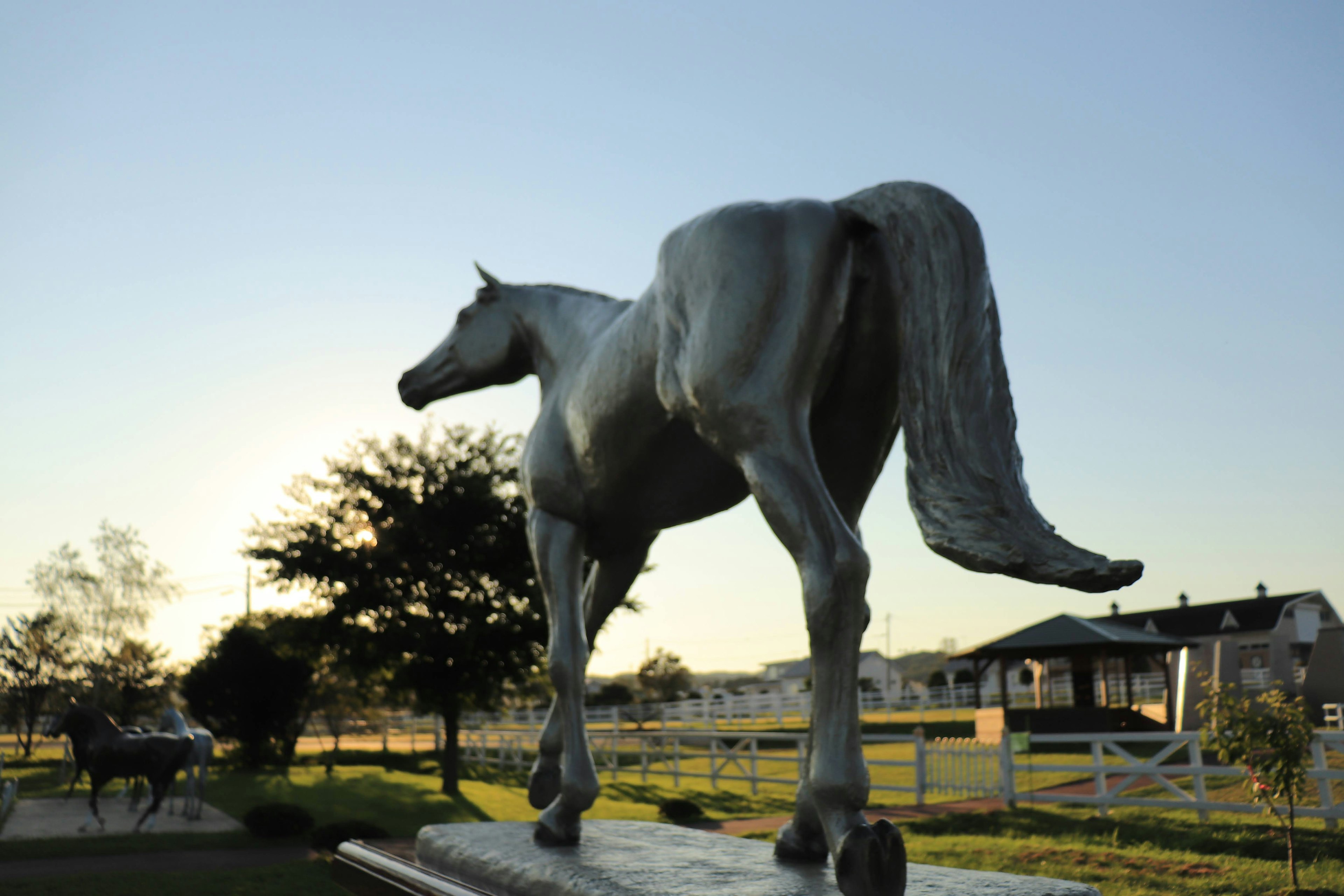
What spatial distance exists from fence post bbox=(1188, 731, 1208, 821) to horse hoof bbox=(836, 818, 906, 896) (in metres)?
11.8

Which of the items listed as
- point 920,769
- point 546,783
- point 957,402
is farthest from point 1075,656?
point 957,402

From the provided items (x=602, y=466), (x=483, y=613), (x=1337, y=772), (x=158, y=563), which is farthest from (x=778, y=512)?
(x=158, y=563)

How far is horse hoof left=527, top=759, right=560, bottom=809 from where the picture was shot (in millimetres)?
3350

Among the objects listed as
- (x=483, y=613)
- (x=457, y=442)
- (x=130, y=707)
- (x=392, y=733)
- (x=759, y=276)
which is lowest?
(x=392, y=733)

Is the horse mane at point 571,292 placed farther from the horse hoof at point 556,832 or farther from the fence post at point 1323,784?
the fence post at point 1323,784

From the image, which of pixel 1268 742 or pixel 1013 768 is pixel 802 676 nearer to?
pixel 1013 768

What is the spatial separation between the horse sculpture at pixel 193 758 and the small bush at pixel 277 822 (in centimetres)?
291

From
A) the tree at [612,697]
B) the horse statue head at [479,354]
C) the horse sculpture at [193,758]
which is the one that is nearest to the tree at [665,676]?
the tree at [612,697]

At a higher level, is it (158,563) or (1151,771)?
Answer: (158,563)

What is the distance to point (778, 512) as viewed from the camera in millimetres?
2367

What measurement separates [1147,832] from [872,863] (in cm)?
1112

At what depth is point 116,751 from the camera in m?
15.7

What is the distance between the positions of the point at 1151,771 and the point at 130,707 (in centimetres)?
3475

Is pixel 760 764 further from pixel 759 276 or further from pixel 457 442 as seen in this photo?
pixel 759 276
